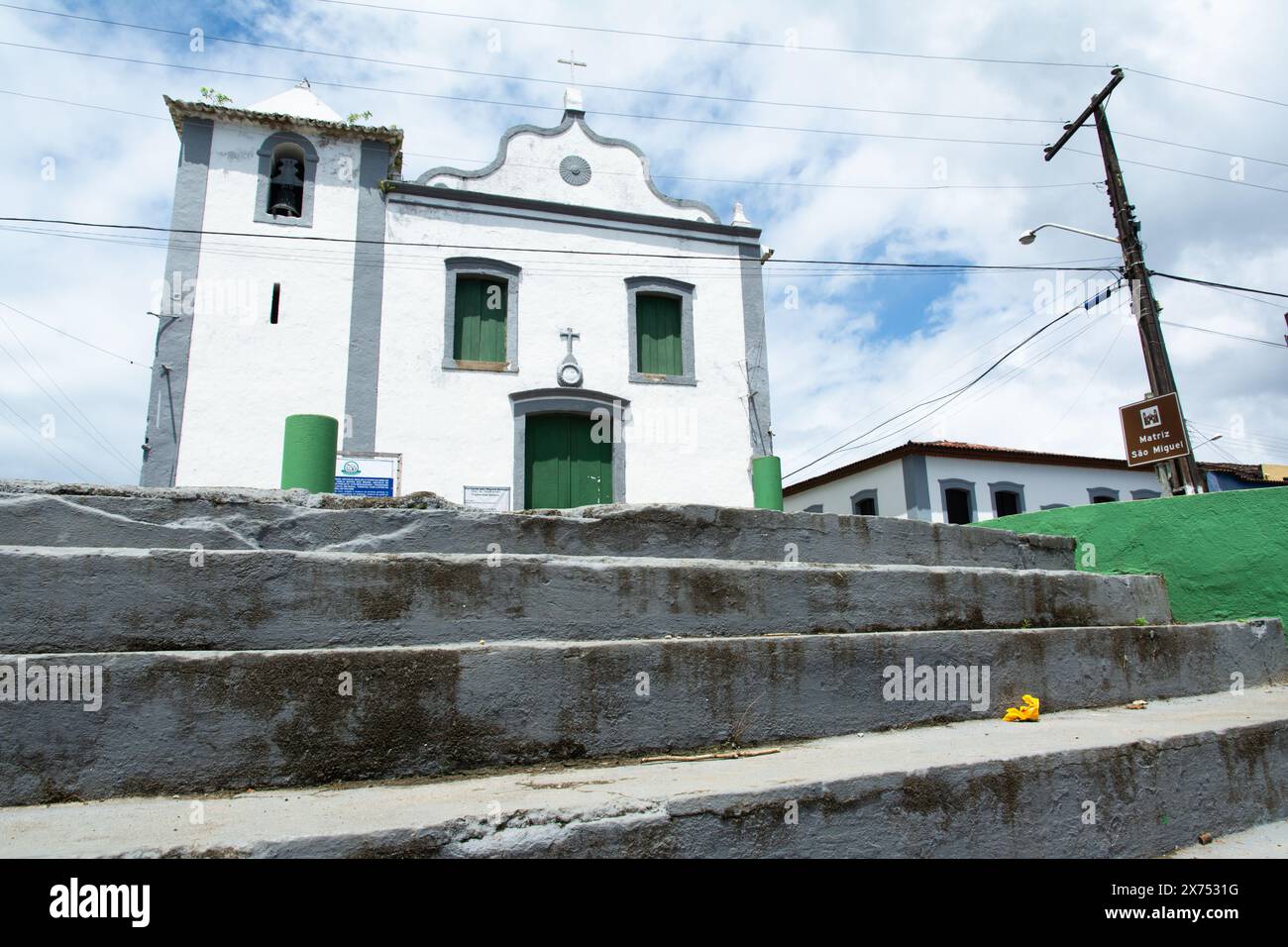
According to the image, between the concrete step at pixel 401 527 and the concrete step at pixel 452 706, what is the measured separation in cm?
97

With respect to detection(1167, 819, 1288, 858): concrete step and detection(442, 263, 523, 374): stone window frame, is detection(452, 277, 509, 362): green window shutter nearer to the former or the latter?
detection(442, 263, 523, 374): stone window frame

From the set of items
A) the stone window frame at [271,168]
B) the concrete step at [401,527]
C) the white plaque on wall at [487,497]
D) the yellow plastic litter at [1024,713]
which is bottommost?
the yellow plastic litter at [1024,713]

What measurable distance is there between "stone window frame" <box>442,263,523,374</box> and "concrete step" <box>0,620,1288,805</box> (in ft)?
27.4

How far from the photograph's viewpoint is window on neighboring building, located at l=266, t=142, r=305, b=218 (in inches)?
462

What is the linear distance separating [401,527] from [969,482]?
19.2 meters

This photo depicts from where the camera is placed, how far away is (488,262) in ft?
39.2

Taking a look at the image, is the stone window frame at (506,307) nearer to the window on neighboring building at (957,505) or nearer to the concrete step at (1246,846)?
the concrete step at (1246,846)

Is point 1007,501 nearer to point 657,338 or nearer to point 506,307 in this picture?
point 657,338

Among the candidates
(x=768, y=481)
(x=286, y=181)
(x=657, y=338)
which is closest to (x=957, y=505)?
(x=768, y=481)

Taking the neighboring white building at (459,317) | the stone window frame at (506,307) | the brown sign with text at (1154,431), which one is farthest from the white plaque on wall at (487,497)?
the brown sign with text at (1154,431)

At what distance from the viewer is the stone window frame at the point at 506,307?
11.6 meters
